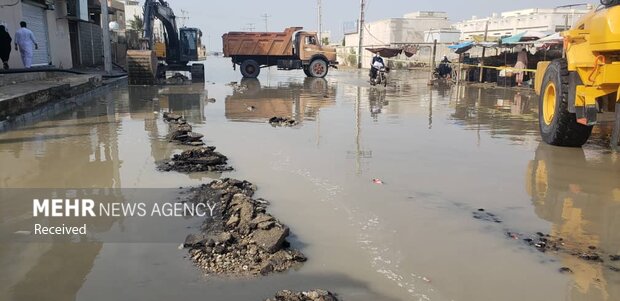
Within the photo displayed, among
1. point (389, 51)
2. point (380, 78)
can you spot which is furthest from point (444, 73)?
point (389, 51)

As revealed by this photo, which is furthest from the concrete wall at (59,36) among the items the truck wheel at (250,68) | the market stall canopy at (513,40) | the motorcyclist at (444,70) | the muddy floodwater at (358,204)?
the market stall canopy at (513,40)

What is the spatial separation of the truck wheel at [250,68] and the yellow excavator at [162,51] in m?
2.85

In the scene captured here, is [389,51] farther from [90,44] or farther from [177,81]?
[90,44]

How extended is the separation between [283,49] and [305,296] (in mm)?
25349

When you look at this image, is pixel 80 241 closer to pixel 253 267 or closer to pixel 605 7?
pixel 253 267

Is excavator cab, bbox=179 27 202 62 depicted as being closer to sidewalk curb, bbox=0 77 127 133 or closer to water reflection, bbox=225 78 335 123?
water reflection, bbox=225 78 335 123

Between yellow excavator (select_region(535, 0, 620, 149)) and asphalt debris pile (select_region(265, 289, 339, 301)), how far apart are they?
4.95 m

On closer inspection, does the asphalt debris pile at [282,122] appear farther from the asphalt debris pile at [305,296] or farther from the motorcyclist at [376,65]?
the motorcyclist at [376,65]

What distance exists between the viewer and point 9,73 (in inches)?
463

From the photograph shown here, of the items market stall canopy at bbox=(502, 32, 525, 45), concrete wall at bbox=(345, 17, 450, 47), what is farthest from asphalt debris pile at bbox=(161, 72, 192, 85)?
concrete wall at bbox=(345, 17, 450, 47)

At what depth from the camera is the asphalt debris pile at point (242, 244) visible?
11.3 feet

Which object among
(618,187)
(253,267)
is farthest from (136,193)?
(618,187)

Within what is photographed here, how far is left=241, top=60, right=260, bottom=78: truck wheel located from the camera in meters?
27.1

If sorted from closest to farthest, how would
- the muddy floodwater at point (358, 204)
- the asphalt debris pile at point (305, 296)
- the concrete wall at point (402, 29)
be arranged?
the asphalt debris pile at point (305, 296)
the muddy floodwater at point (358, 204)
the concrete wall at point (402, 29)
